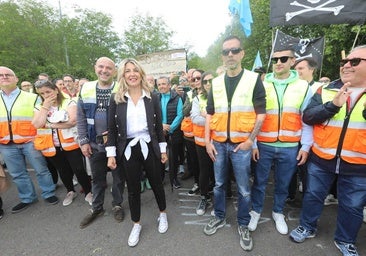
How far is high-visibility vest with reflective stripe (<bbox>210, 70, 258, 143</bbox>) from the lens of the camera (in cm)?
260

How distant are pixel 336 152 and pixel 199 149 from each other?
1.81 meters

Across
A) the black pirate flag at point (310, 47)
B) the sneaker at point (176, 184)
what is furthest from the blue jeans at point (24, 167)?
the black pirate flag at point (310, 47)

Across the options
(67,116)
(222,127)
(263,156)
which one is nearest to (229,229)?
(263,156)

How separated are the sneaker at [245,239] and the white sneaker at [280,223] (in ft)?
1.56

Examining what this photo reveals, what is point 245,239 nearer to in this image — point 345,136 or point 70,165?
point 345,136

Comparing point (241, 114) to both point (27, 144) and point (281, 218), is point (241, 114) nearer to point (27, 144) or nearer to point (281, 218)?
point (281, 218)

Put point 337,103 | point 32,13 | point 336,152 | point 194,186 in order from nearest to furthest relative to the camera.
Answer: point 337,103
point 336,152
point 194,186
point 32,13

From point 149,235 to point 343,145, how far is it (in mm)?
2554

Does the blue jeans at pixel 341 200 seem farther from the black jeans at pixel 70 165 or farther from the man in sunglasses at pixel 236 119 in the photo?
the black jeans at pixel 70 165

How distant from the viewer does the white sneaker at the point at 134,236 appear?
292 cm

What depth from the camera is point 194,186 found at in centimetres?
442

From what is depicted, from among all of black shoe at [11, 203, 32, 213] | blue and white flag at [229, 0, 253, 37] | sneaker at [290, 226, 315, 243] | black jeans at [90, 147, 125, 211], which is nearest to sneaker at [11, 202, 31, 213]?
black shoe at [11, 203, 32, 213]

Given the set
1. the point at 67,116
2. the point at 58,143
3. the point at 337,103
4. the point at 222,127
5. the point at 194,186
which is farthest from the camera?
the point at 194,186

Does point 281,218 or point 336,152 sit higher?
point 336,152
